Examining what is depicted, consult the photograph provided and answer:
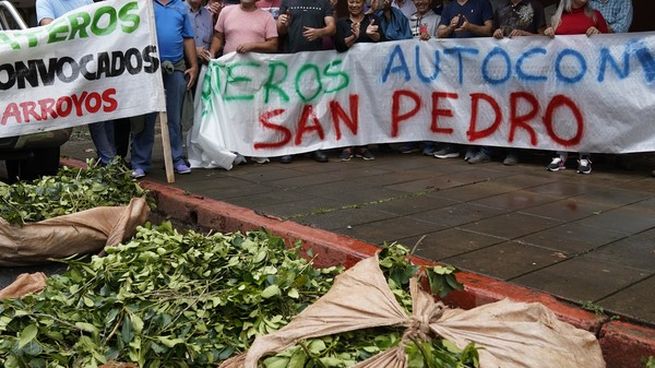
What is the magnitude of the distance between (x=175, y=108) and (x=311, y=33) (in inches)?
64.0

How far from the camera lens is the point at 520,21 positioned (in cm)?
708

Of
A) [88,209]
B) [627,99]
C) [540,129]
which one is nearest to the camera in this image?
[88,209]

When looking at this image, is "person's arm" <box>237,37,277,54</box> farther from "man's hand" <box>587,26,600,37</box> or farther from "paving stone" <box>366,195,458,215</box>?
"man's hand" <box>587,26,600,37</box>

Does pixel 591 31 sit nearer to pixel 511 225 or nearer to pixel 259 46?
pixel 511 225

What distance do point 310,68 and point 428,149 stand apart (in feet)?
5.04

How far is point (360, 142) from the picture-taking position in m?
7.82

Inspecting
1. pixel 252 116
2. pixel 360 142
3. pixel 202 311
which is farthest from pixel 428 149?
pixel 202 311

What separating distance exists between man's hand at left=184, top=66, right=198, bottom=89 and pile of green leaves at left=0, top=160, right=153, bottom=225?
1.88 metres

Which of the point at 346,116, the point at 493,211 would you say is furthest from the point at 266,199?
the point at 346,116

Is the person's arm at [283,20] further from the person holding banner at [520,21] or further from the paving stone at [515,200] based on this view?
the paving stone at [515,200]

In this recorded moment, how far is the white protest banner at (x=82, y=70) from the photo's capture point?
19.9 feet

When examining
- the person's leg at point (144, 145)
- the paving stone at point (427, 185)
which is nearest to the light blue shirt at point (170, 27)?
the person's leg at point (144, 145)

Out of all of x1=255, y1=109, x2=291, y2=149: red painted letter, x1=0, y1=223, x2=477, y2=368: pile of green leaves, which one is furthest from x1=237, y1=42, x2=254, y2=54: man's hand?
x1=0, y1=223, x2=477, y2=368: pile of green leaves

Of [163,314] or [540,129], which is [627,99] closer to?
[540,129]
